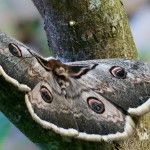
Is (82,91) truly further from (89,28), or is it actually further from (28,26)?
(28,26)

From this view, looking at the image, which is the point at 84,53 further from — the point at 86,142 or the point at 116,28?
the point at 86,142

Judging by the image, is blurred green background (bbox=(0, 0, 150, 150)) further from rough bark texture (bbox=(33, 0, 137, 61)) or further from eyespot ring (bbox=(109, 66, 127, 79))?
eyespot ring (bbox=(109, 66, 127, 79))

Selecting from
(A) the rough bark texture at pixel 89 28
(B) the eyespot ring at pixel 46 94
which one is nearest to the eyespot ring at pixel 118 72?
(A) the rough bark texture at pixel 89 28

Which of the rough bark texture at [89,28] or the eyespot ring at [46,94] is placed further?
the rough bark texture at [89,28]

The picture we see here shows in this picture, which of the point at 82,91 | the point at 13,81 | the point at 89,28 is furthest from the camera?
the point at 89,28

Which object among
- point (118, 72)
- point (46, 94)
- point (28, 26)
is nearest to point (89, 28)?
point (118, 72)

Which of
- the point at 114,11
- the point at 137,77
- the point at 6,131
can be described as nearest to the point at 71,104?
the point at 137,77

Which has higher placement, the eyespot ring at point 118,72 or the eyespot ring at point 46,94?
the eyespot ring at point 46,94

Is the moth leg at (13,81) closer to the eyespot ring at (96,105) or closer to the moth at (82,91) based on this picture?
the moth at (82,91)
